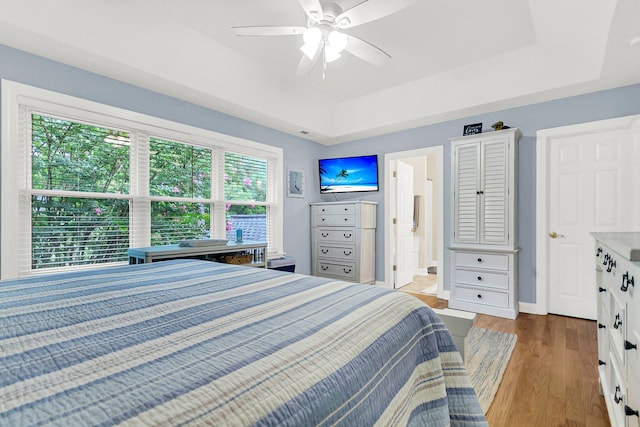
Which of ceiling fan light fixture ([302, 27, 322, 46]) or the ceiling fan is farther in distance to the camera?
ceiling fan light fixture ([302, 27, 322, 46])

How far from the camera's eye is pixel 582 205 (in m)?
3.19

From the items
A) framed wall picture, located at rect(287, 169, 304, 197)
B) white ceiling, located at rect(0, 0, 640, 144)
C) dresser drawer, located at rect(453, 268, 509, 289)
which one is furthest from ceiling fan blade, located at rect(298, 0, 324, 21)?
dresser drawer, located at rect(453, 268, 509, 289)

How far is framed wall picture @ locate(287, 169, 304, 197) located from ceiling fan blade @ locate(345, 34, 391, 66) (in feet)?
7.06

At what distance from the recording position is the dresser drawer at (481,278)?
3.31m

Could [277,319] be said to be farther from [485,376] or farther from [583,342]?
[583,342]

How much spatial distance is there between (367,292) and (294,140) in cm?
374

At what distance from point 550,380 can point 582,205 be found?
6.70 ft

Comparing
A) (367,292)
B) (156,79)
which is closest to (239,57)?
(156,79)

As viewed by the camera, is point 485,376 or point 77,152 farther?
point 77,152

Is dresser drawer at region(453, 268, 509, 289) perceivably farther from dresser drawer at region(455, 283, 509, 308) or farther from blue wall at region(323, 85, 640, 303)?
blue wall at region(323, 85, 640, 303)

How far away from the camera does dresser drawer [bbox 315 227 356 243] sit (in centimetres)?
432

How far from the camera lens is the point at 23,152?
91.4 inches

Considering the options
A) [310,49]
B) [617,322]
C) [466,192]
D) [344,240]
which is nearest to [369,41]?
[310,49]

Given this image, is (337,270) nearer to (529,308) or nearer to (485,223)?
(485,223)
